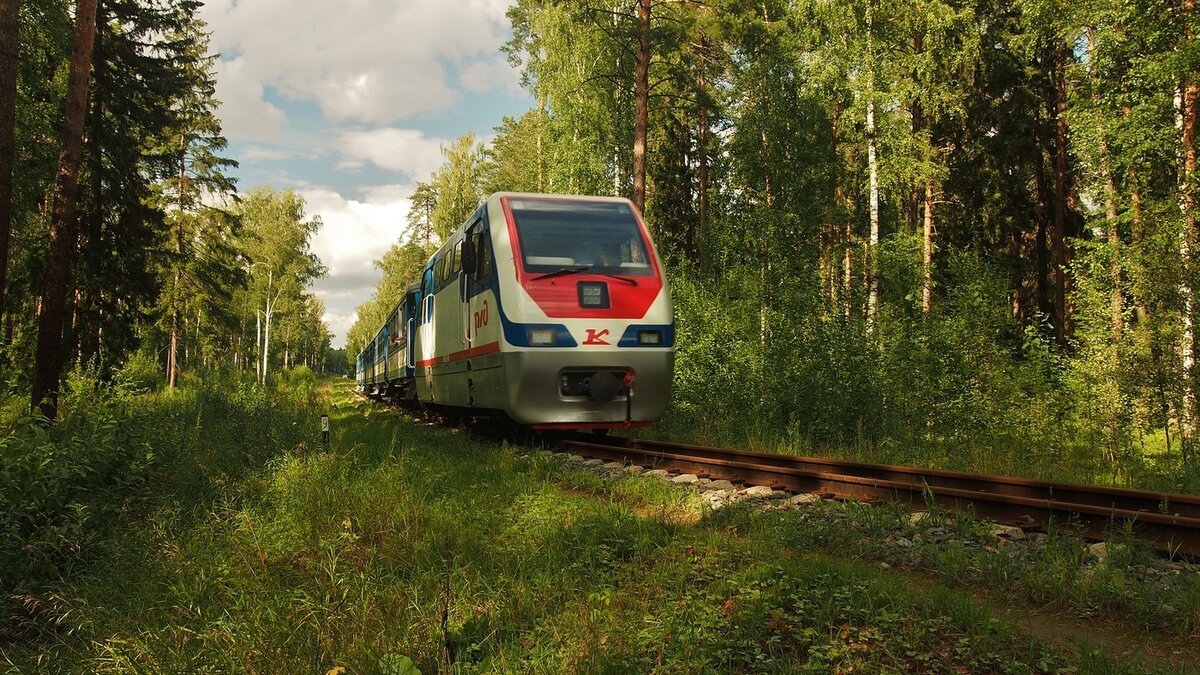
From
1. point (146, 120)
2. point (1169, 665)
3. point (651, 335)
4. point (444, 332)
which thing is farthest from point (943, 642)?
point (146, 120)

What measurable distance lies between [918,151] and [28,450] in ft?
65.5

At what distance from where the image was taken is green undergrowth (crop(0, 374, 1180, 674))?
9.29 feet

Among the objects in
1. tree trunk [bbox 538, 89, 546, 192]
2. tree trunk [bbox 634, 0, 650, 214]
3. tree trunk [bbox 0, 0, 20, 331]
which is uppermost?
tree trunk [bbox 538, 89, 546, 192]

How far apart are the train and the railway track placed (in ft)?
3.33

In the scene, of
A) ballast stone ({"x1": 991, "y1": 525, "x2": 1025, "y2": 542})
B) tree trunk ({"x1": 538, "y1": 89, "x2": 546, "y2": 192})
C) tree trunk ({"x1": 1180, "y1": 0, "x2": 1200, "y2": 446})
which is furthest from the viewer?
tree trunk ({"x1": 538, "y1": 89, "x2": 546, "y2": 192})

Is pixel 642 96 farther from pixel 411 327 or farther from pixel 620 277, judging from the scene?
pixel 620 277

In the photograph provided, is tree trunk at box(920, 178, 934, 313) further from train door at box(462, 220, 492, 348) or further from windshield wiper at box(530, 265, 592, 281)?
train door at box(462, 220, 492, 348)

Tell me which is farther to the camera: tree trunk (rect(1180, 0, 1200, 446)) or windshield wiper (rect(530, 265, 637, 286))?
tree trunk (rect(1180, 0, 1200, 446))

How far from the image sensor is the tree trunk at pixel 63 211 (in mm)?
10977

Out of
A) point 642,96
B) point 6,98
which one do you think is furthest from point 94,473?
point 642,96

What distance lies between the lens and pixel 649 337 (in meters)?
8.66

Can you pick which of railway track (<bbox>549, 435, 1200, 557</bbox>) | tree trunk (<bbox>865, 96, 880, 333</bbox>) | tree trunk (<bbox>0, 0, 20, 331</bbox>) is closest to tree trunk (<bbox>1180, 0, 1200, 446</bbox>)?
railway track (<bbox>549, 435, 1200, 557</bbox>)

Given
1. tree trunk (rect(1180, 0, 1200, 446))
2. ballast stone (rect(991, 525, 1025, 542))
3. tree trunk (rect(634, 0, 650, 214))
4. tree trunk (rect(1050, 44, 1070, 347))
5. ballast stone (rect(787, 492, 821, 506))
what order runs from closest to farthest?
1. ballast stone (rect(991, 525, 1025, 542))
2. ballast stone (rect(787, 492, 821, 506))
3. tree trunk (rect(1180, 0, 1200, 446))
4. tree trunk (rect(634, 0, 650, 214))
5. tree trunk (rect(1050, 44, 1070, 347))

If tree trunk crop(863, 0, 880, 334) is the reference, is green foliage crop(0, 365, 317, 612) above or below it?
below
